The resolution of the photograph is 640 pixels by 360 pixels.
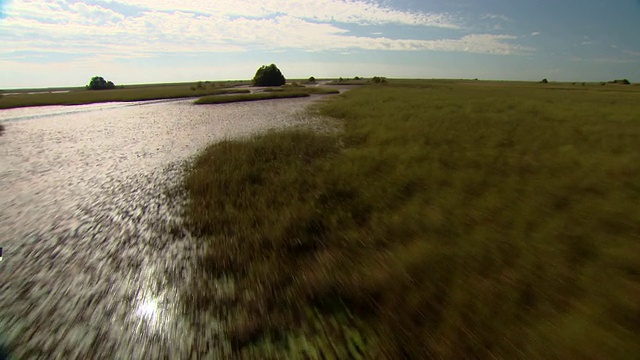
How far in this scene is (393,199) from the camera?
6.62 m

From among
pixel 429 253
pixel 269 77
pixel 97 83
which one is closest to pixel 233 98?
pixel 429 253

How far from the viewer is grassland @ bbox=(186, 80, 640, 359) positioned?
2920mm

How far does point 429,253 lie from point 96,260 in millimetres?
5705

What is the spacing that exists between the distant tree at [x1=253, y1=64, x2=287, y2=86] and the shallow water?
263 ft

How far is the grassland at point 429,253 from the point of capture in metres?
2.92

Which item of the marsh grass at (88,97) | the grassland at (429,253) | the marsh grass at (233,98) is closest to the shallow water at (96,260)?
the grassland at (429,253)

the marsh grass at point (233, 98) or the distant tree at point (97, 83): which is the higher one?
the distant tree at point (97, 83)

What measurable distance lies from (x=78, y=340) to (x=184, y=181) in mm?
6119

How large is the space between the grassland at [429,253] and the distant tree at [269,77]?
8329cm

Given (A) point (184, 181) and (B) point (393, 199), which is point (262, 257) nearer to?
(B) point (393, 199)

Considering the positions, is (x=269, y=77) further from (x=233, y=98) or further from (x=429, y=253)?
(x=429, y=253)

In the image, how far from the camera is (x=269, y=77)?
86875 mm

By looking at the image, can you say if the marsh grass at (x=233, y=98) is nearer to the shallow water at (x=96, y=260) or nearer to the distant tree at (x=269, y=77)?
the shallow water at (x=96, y=260)

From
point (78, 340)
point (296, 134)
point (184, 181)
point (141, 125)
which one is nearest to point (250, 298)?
point (78, 340)
